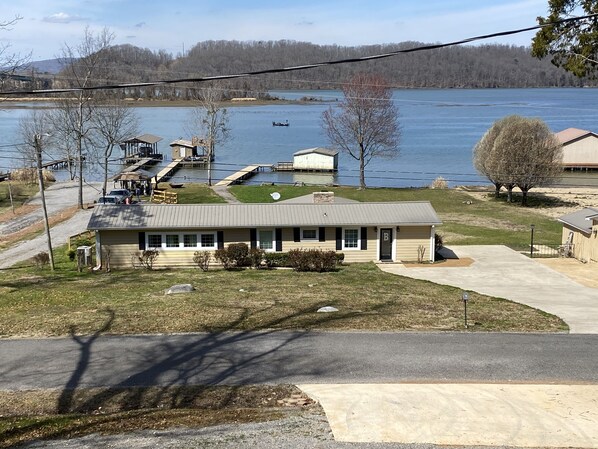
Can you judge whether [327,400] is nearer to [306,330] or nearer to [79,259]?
[306,330]

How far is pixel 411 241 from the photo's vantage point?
104ft

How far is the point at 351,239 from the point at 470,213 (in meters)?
19.9

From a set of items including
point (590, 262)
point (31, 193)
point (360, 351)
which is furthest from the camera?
point (31, 193)

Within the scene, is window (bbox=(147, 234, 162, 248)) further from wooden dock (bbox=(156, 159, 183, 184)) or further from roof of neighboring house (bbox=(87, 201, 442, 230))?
wooden dock (bbox=(156, 159, 183, 184))

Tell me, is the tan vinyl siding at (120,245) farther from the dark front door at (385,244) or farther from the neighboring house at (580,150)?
the neighboring house at (580,150)

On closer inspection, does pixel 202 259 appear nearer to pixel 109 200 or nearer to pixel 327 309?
pixel 327 309

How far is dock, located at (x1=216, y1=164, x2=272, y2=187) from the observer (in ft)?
219

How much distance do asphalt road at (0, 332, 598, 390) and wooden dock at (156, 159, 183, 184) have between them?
180 ft

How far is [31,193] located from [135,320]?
39670 mm

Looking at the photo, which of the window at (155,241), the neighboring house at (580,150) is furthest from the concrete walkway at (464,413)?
the neighboring house at (580,150)

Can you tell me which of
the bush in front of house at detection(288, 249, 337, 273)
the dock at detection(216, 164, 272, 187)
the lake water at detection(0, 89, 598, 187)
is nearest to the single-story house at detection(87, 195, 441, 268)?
the bush in front of house at detection(288, 249, 337, 273)

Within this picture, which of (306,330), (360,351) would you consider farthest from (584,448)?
(306,330)

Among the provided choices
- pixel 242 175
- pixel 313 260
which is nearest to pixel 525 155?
pixel 313 260

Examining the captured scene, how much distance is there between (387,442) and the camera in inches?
422
